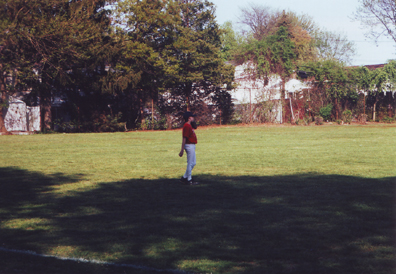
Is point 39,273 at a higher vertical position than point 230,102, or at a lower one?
lower

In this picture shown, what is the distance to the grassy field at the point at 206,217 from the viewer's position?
4.89 metres

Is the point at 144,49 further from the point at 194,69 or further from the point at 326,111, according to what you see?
the point at 326,111

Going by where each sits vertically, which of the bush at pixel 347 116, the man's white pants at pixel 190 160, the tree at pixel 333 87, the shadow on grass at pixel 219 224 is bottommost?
the shadow on grass at pixel 219 224

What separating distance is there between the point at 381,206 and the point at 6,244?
5814 mm

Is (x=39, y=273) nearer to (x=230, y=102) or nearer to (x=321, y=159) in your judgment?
(x=321, y=159)

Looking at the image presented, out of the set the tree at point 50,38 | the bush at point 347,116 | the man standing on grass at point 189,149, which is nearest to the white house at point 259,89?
the bush at point 347,116

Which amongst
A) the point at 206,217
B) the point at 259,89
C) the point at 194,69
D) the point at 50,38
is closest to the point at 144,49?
the point at 194,69

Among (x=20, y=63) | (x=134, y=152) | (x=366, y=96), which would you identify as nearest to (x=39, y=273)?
(x=134, y=152)

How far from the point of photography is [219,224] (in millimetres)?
6504

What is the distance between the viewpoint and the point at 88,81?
3319 centimetres

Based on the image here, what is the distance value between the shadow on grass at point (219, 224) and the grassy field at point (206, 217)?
0.05ft

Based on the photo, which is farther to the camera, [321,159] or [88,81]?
[88,81]

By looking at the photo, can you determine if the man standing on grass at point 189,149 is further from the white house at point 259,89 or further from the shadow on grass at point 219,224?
the white house at point 259,89

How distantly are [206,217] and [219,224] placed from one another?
0.50 meters
